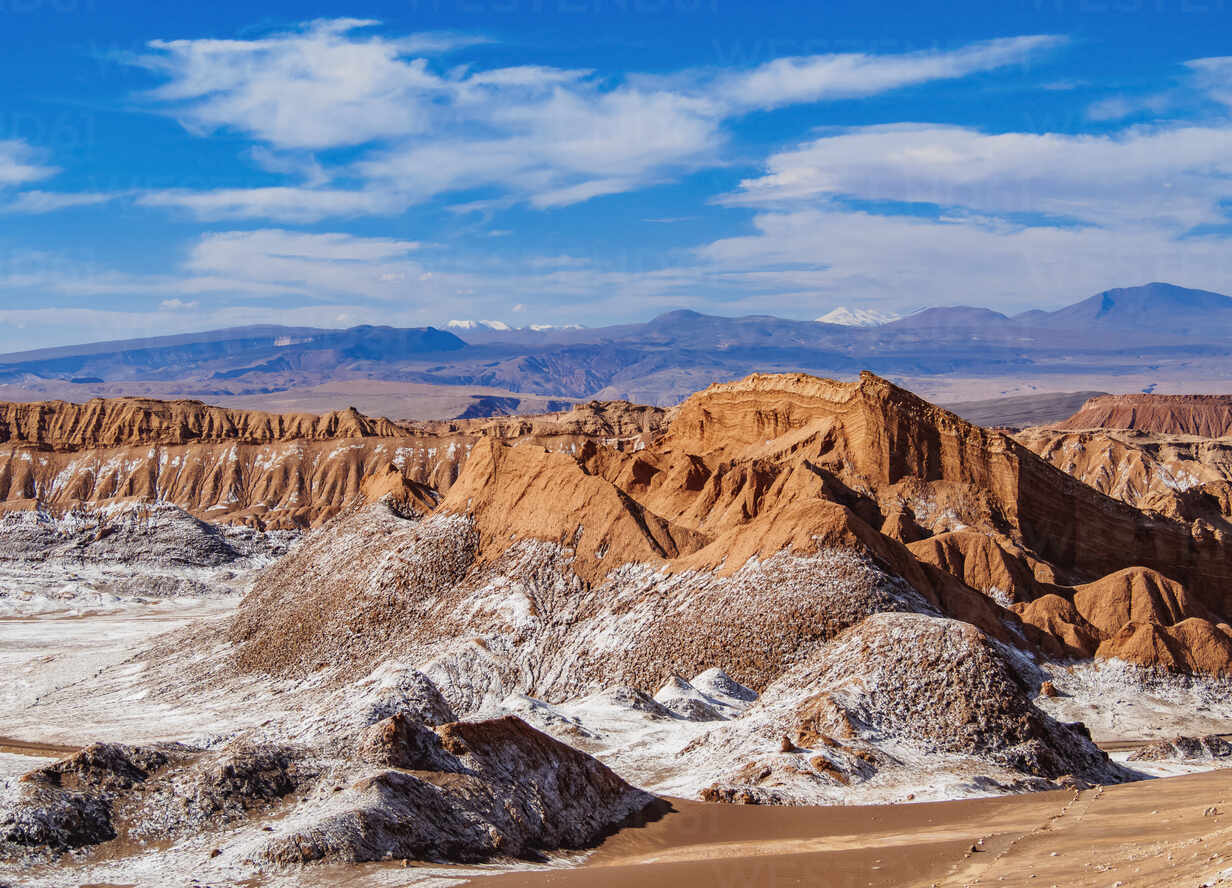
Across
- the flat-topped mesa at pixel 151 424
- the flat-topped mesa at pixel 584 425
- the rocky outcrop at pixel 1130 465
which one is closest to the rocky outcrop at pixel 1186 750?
the rocky outcrop at pixel 1130 465

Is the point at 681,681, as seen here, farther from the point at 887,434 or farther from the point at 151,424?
the point at 151,424

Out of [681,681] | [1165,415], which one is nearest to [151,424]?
[681,681]

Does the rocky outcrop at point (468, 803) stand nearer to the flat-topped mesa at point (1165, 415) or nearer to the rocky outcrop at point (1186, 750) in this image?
the rocky outcrop at point (1186, 750)

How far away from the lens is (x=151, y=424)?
149 meters

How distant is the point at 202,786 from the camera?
A: 22.2 metres

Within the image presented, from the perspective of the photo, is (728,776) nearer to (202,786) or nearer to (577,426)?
(202,786)

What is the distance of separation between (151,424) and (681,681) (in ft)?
415

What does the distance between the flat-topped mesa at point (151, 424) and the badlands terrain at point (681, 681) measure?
219 feet

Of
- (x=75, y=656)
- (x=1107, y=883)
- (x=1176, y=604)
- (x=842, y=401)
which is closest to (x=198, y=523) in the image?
(x=75, y=656)

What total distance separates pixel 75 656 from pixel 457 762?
41.8m

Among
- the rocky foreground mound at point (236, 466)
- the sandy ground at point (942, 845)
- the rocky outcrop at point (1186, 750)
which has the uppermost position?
the rocky foreground mound at point (236, 466)

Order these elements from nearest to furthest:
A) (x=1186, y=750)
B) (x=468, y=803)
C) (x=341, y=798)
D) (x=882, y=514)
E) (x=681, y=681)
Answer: (x=341, y=798) < (x=468, y=803) < (x=1186, y=750) < (x=681, y=681) < (x=882, y=514)

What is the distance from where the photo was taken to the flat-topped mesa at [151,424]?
5807 inches

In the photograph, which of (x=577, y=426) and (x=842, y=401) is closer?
(x=842, y=401)
